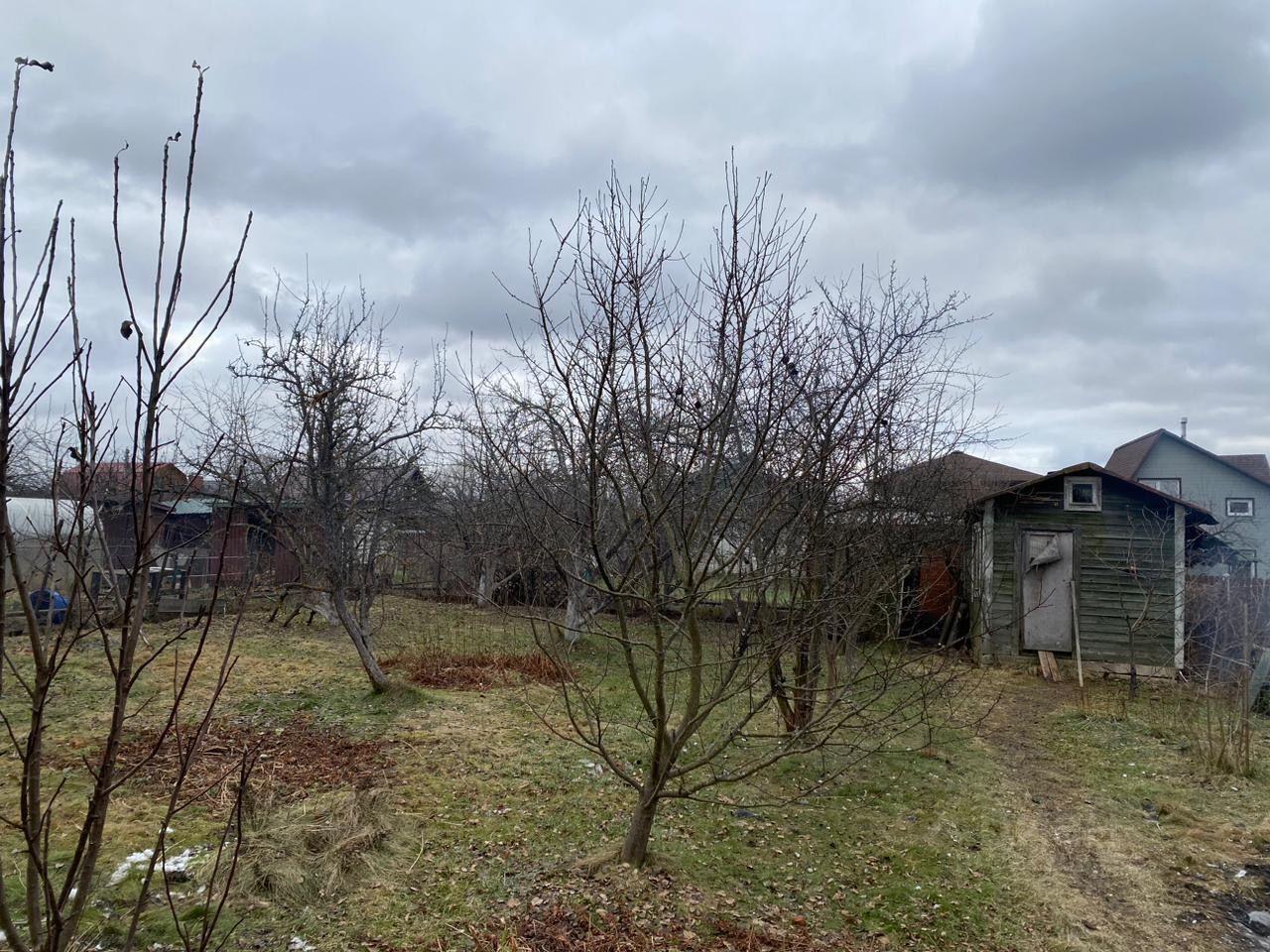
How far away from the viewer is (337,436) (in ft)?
26.4

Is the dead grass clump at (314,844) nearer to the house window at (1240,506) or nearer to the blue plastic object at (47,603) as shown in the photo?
the blue plastic object at (47,603)

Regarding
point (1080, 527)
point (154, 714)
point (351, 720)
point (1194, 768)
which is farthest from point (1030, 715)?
point (154, 714)

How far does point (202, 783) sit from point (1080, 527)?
11667mm

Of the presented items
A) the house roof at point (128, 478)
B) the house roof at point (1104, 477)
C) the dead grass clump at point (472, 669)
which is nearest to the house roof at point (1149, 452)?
the house roof at point (1104, 477)

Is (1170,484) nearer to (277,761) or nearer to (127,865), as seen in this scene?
(277,761)

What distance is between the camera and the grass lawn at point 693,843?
3.83 meters

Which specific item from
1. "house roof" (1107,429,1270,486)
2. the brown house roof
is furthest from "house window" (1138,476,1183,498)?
the brown house roof

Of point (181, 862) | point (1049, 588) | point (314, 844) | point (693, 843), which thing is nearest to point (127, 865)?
point (181, 862)

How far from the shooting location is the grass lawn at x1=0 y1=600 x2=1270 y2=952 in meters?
3.83

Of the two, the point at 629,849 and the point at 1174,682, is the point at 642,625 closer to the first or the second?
the point at 1174,682

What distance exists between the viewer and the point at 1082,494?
11898mm

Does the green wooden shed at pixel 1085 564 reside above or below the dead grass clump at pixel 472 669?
above

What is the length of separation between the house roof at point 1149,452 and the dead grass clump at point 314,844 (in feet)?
95.0

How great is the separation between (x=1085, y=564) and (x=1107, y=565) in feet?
0.95
